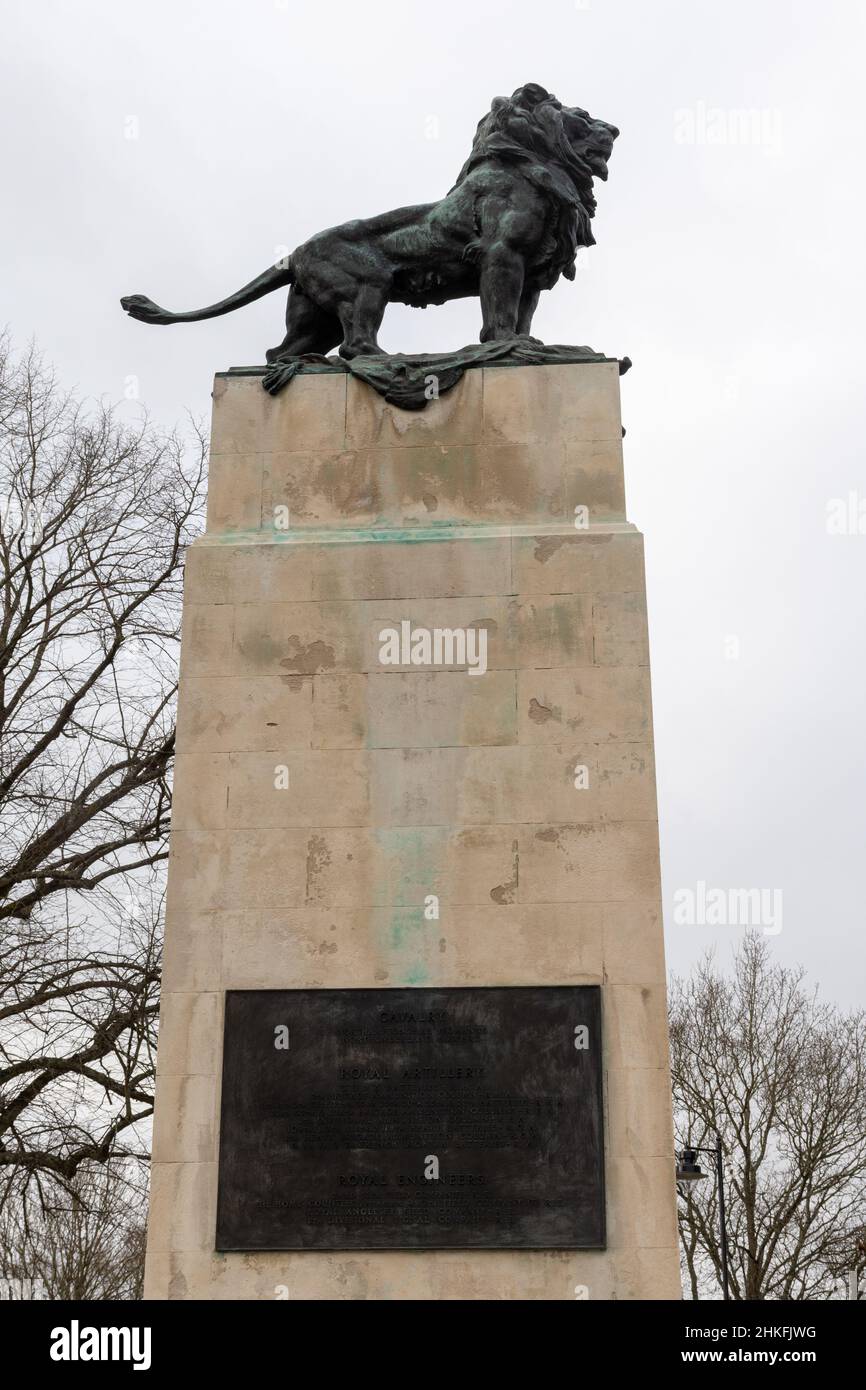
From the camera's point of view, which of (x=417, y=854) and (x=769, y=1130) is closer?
(x=417, y=854)

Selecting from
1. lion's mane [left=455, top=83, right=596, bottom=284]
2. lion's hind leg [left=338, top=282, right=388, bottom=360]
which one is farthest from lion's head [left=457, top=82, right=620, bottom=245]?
lion's hind leg [left=338, top=282, right=388, bottom=360]

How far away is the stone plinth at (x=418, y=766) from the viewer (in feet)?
35.6

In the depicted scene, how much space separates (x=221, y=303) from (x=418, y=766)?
16.6 feet

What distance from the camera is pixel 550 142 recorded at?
13.8 metres

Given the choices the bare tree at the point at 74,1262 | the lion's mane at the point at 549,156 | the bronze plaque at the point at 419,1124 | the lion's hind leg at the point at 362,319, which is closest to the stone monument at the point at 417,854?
the bronze plaque at the point at 419,1124

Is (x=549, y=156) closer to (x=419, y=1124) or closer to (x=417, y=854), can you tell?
(x=417, y=854)

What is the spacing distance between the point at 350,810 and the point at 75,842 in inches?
421

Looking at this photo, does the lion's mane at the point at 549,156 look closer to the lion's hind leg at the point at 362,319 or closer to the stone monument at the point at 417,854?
the stone monument at the point at 417,854

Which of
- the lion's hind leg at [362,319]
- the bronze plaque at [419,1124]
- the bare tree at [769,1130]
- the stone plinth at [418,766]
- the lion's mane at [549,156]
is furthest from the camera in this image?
the bare tree at [769,1130]

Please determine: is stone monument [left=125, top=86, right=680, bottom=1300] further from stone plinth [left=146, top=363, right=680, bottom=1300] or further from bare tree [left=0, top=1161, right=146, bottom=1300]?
bare tree [left=0, top=1161, right=146, bottom=1300]

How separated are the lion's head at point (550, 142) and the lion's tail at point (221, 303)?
1.77 m

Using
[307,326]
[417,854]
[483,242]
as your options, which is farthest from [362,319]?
[417,854]

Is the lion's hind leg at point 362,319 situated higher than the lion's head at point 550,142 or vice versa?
the lion's head at point 550,142
